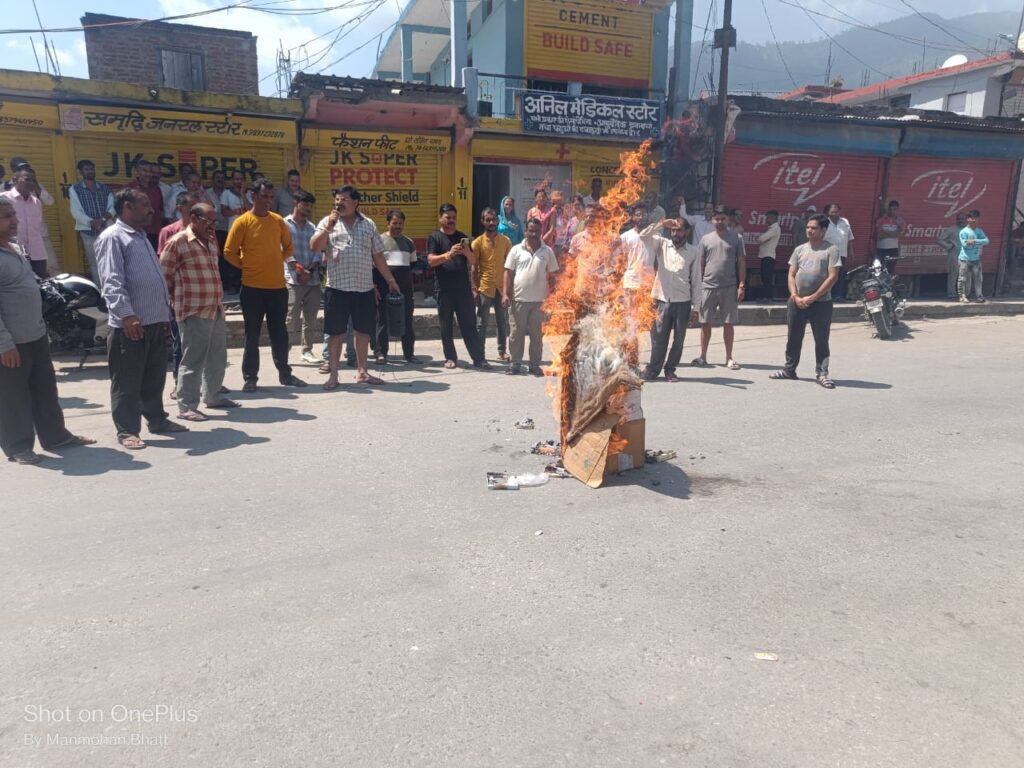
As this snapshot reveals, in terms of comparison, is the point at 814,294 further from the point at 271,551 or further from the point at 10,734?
the point at 10,734

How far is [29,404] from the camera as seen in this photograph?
5.57m

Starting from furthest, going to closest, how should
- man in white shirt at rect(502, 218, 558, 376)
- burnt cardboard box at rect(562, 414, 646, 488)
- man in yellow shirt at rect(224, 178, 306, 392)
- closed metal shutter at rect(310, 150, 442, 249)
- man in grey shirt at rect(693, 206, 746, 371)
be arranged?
closed metal shutter at rect(310, 150, 442, 249) < man in grey shirt at rect(693, 206, 746, 371) < man in white shirt at rect(502, 218, 558, 376) < man in yellow shirt at rect(224, 178, 306, 392) < burnt cardboard box at rect(562, 414, 646, 488)

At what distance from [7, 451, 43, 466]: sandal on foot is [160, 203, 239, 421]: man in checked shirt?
1371mm

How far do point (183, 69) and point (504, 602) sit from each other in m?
27.7

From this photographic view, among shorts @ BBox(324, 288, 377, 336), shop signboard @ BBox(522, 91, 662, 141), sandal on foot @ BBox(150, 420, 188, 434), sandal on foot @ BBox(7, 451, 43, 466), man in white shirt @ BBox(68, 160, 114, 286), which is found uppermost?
shop signboard @ BBox(522, 91, 662, 141)

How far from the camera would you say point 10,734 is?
2.63 m

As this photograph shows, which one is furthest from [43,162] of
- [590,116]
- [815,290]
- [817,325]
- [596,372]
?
[817,325]

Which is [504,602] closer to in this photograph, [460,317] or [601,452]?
[601,452]

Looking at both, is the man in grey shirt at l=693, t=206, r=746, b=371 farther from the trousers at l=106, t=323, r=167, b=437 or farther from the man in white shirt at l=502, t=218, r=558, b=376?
the trousers at l=106, t=323, r=167, b=437

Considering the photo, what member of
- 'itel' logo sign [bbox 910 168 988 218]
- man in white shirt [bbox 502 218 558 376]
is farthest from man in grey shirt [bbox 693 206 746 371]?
'itel' logo sign [bbox 910 168 988 218]

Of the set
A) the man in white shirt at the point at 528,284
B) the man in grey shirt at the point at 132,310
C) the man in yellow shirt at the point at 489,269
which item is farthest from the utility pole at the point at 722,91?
the man in grey shirt at the point at 132,310

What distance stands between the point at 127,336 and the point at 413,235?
959cm

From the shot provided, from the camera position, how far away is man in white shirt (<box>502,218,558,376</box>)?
863cm

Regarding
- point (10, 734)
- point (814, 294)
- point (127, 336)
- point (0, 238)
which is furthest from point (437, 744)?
point (814, 294)
